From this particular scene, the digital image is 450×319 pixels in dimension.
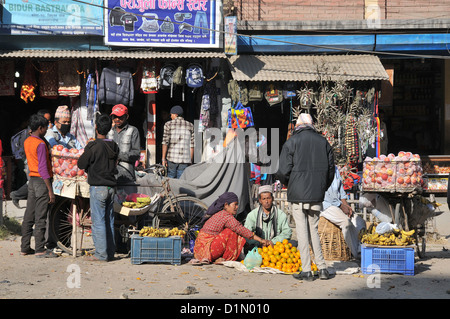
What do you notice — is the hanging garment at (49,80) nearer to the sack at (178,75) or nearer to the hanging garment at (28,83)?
the hanging garment at (28,83)

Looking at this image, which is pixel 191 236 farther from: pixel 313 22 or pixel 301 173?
pixel 313 22

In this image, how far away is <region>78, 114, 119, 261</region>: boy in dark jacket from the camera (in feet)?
30.2

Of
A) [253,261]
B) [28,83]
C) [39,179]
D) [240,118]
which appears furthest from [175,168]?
[253,261]

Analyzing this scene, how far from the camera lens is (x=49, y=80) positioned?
1461 centimetres

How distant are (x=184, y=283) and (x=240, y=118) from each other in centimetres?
714

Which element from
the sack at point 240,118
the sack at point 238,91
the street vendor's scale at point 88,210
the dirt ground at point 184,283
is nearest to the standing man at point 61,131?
the street vendor's scale at point 88,210

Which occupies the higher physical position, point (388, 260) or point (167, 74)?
point (167, 74)

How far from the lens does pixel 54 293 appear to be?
7297 millimetres

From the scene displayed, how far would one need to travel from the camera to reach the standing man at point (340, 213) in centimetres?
979

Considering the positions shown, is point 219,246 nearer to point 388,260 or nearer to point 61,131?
point 388,260

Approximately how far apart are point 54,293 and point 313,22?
400 inches

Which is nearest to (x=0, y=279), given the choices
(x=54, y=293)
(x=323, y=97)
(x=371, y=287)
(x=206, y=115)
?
(x=54, y=293)

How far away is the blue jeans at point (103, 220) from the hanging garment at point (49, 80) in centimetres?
599

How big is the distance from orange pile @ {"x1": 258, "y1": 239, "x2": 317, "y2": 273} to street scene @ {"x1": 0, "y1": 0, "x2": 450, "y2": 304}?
3 cm
